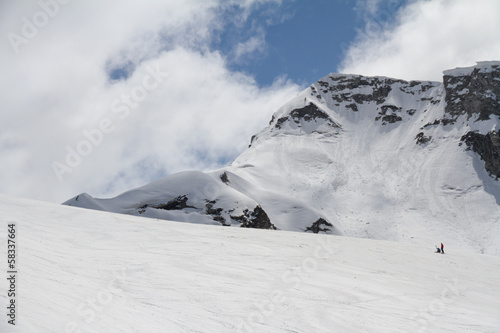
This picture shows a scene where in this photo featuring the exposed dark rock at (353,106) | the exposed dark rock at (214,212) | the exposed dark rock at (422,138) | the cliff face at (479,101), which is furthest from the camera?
the exposed dark rock at (353,106)

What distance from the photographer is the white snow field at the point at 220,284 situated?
921cm

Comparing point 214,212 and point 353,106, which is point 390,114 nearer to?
point 353,106

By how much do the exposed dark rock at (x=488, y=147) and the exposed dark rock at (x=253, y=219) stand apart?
7049cm

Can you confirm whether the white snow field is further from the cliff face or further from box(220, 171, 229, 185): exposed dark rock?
the cliff face

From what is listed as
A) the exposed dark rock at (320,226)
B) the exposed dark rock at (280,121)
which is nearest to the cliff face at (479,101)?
the exposed dark rock at (320,226)

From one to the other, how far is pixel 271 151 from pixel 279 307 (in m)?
115

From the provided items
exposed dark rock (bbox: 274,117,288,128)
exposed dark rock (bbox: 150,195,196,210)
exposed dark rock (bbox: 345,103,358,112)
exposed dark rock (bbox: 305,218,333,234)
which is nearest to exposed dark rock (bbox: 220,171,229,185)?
exposed dark rock (bbox: 305,218,333,234)

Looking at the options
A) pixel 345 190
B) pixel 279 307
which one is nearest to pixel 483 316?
pixel 279 307

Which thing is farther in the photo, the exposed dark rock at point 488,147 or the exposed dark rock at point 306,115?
the exposed dark rock at point 306,115

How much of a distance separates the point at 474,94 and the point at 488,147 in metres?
28.1

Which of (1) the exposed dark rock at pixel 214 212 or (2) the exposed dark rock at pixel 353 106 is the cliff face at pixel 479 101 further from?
(1) the exposed dark rock at pixel 214 212

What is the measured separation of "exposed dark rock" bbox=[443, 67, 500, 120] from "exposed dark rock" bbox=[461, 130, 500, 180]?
36.9 feet

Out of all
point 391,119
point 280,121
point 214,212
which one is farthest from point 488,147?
point 214,212

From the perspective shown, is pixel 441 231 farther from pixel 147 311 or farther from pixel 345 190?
pixel 147 311
